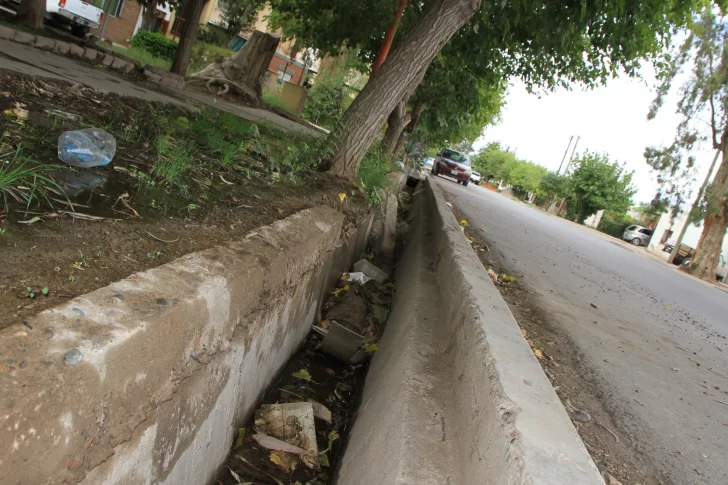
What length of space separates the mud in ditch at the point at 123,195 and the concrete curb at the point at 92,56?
3964 mm

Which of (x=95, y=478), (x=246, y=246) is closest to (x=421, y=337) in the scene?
(x=246, y=246)

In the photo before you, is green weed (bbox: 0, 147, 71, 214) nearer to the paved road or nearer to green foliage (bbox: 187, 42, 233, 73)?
the paved road

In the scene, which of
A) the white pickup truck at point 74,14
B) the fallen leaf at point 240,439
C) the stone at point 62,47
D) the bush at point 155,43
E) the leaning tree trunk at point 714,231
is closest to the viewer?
the fallen leaf at point 240,439

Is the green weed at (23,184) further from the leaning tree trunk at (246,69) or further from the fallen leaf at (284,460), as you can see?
the leaning tree trunk at (246,69)

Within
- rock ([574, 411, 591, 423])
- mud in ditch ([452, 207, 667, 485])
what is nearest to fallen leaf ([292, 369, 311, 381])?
mud in ditch ([452, 207, 667, 485])

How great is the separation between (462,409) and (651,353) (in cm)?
310

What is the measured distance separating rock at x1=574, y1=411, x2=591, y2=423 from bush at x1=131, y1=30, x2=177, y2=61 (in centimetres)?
2812

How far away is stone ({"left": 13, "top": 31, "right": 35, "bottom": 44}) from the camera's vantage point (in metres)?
8.19

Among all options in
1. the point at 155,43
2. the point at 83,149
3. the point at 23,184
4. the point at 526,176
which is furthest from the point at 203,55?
the point at 526,176

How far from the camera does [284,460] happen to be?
2852mm

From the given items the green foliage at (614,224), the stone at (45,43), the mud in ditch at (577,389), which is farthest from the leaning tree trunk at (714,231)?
the green foliage at (614,224)

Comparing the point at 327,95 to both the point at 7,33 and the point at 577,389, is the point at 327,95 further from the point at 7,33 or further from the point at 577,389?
the point at 577,389

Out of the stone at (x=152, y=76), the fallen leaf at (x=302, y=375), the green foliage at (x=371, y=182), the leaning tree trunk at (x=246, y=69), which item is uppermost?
the leaning tree trunk at (x=246, y=69)

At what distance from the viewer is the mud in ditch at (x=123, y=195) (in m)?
1.80
